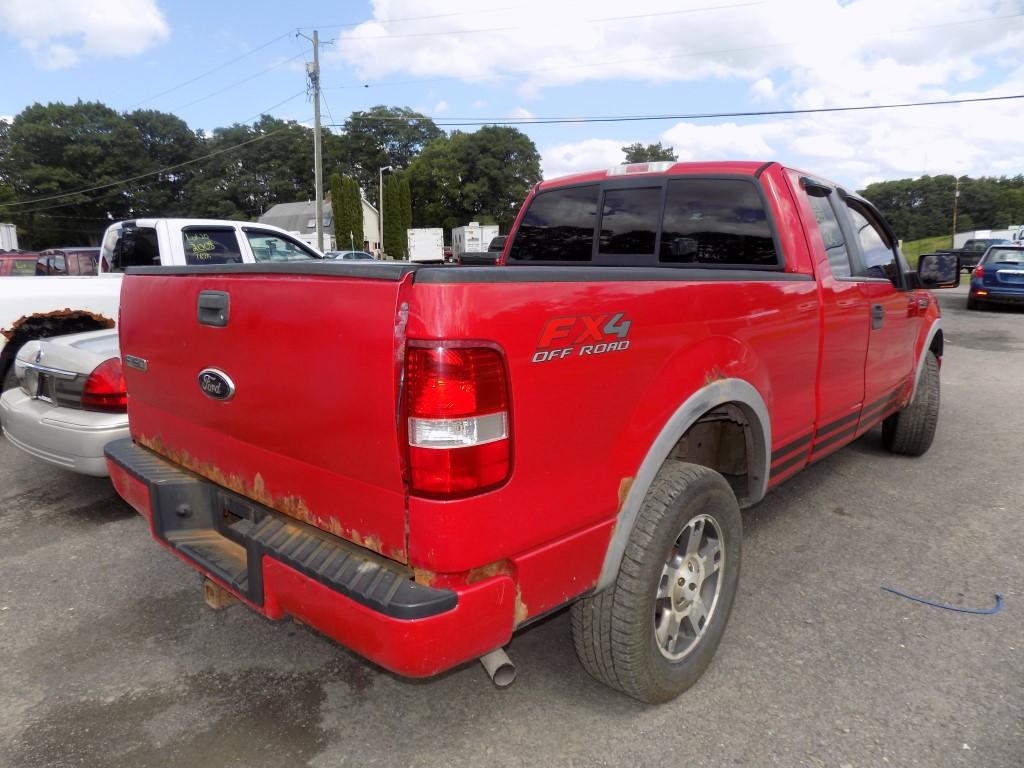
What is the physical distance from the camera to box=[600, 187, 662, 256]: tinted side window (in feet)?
11.9

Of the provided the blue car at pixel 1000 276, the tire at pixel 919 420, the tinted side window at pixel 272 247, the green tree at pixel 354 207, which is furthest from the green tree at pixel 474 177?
the tire at pixel 919 420

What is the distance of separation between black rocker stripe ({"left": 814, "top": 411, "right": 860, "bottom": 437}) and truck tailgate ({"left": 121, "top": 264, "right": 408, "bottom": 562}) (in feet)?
7.84

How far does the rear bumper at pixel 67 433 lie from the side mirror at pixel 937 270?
16.0 feet

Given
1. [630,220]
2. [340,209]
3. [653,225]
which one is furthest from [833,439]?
[340,209]

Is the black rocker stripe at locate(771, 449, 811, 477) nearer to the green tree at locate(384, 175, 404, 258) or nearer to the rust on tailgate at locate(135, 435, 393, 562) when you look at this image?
the rust on tailgate at locate(135, 435, 393, 562)

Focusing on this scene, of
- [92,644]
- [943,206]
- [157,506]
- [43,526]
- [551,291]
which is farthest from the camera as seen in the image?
[943,206]

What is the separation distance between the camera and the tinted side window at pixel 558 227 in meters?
3.89

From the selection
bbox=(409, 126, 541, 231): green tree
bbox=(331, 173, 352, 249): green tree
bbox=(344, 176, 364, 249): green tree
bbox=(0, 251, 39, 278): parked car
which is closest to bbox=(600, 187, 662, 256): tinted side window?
bbox=(0, 251, 39, 278): parked car

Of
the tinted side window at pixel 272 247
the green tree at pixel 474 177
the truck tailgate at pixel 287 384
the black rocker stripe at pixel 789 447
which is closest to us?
the truck tailgate at pixel 287 384

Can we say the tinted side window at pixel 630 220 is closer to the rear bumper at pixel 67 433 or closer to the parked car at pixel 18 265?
the rear bumper at pixel 67 433

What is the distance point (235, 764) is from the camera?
2.10 metres

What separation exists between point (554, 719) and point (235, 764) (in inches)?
39.9

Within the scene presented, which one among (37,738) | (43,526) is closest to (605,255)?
(37,738)

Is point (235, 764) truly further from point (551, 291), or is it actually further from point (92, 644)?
point (551, 291)
